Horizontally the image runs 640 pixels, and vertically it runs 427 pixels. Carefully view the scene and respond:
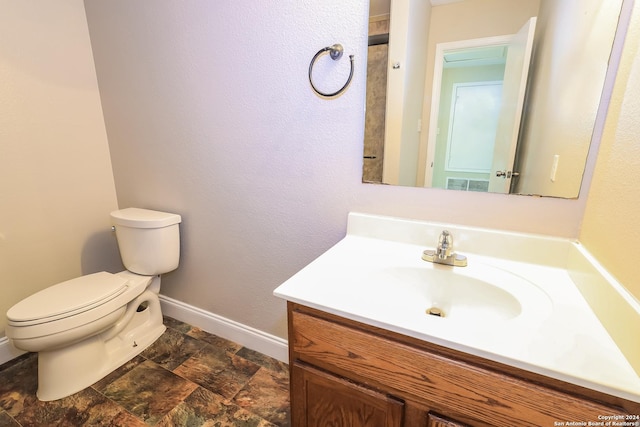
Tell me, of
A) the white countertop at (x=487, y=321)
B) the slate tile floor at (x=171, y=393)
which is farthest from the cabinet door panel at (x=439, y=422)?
the slate tile floor at (x=171, y=393)

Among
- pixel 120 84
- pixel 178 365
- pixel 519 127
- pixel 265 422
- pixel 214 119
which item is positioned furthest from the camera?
pixel 120 84

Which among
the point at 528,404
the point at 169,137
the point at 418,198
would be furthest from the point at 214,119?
the point at 528,404

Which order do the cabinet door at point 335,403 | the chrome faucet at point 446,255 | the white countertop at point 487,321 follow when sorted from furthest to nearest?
the chrome faucet at point 446,255 → the cabinet door at point 335,403 → the white countertop at point 487,321

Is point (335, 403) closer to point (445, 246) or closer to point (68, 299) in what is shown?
point (445, 246)

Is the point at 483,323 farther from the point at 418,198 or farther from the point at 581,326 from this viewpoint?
the point at 418,198

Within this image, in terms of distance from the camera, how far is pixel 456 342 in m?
0.60

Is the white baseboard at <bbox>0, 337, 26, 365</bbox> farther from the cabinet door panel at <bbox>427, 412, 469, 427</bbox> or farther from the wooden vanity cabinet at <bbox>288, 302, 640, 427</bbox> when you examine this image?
the cabinet door panel at <bbox>427, 412, 469, 427</bbox>

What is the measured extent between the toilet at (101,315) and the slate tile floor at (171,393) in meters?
0.08

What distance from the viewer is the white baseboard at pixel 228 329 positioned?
1582 millimetres

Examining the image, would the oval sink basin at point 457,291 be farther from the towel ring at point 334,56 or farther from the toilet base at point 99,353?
the toilet base at point 99,353

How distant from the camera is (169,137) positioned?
63.8 inches

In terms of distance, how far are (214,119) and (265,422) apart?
139 cm

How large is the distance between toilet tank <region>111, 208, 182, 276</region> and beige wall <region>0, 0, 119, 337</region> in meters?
0.38

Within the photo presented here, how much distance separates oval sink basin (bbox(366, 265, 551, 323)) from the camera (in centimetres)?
80
